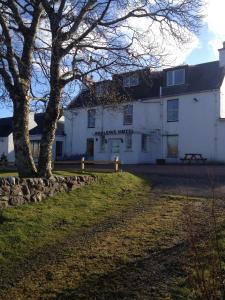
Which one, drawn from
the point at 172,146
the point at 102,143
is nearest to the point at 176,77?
the point at 172,146

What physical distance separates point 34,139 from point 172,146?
16898 millimetres

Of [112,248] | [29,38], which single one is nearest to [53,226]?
[112,248]

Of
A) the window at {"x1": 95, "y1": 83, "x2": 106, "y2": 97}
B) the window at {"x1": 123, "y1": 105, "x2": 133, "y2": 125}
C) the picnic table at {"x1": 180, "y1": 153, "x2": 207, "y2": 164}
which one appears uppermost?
the window at {"x1": 123, "y1": 105, "x2": 133, "y2": 125}

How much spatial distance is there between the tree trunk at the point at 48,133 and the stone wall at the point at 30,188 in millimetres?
939

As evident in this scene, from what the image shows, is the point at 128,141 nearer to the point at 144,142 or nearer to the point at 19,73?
the point at 144,142

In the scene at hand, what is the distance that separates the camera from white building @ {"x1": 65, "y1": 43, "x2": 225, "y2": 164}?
1443 inches

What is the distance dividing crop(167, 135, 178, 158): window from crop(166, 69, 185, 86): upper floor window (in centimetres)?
463

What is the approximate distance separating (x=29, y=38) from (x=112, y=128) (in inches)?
1068

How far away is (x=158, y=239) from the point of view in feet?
34.3

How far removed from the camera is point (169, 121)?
130 feet

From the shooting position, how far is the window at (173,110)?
39.2 metres

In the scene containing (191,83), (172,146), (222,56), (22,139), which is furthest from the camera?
(172,146)

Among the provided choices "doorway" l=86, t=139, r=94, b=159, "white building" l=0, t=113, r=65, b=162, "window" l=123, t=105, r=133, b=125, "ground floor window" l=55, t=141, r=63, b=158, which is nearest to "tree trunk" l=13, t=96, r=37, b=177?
"window" l=123, t=105, r=133, b=125

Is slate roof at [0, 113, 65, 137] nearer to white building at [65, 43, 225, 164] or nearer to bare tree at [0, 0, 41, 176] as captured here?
white building at [65, 43, 225, 164]
